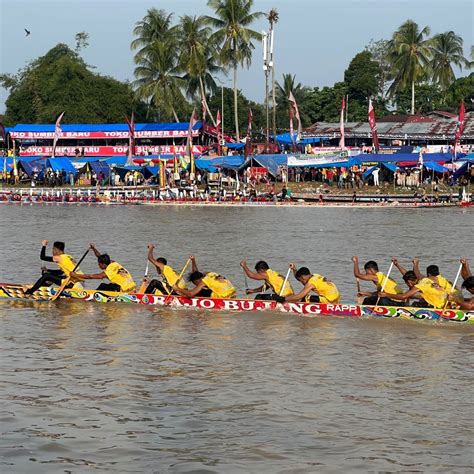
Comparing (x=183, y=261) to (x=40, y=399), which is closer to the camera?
(x=40, y=399)

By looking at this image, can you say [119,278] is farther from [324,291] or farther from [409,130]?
[409,130]

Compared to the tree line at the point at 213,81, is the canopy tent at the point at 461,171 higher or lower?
lower

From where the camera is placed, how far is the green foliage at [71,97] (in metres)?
78.3

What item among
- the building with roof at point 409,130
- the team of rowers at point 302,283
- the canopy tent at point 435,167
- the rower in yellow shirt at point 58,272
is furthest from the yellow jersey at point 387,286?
the building with roof at point 409,130

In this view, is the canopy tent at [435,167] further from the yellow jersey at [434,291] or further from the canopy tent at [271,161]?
the yellow jersey at [434,291]

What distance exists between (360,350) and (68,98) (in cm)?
6749

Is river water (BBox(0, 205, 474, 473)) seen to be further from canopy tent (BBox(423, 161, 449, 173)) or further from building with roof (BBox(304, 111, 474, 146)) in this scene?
building with roof (BBox(304, 111, 474, 146))

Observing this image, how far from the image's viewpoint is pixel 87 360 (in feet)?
47.2

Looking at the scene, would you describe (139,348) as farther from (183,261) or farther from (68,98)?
(68,98)

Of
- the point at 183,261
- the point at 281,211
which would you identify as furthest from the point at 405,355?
the point at 281,211

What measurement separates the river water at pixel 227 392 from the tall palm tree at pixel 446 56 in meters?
55.6

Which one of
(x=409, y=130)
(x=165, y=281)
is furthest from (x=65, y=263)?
(x=409, y=130)

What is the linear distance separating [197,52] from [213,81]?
15.2 feet

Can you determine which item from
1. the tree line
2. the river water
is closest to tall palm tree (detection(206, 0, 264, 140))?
the tree line
